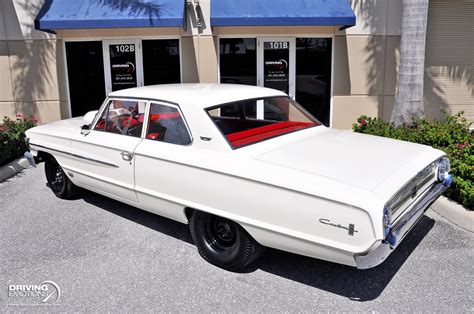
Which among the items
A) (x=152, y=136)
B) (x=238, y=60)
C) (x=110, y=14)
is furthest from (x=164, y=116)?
(x=238, y=60)

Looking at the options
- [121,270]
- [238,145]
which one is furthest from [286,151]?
[121,270]

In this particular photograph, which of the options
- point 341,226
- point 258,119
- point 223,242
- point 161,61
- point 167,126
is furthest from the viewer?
point 161,61

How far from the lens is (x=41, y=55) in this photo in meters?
10.1

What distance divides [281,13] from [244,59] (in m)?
1.78

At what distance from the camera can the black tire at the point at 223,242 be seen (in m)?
3.65

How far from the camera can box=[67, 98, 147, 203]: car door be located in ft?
14.6

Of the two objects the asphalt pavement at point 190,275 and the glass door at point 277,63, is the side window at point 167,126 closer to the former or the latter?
the asphalt pavement at point 190,275

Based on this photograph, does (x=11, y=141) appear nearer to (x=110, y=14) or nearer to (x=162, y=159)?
(x=110, y=14)

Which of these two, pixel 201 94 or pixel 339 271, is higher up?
pixel 201 94

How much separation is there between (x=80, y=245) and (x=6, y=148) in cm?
388

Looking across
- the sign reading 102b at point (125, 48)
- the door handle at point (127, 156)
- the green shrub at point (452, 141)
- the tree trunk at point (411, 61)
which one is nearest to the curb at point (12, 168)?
the door handle at point (127, 156)

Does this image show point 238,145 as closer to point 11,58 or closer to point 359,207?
point 359,207

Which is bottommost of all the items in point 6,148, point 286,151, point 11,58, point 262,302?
point 262,302

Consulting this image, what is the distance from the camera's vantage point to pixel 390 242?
3.02 metres
